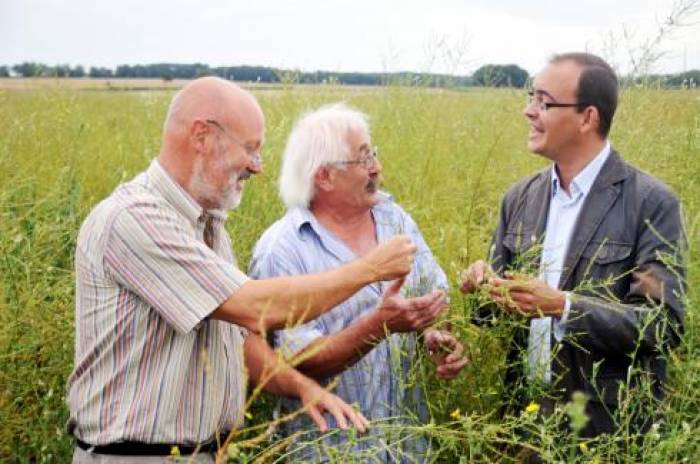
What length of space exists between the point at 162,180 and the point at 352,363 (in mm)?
811

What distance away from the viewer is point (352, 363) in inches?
102

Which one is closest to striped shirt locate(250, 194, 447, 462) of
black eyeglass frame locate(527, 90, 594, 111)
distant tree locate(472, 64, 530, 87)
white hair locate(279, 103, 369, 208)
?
white hair locate(279, 103, 369, 208)

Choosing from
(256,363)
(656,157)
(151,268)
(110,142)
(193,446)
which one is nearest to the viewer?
(151,268)

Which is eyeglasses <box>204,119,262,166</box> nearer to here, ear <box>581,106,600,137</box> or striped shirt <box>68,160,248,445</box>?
striped shirt <box>68,160,248,445</box>

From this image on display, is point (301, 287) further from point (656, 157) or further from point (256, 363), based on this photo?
point (656, 157)

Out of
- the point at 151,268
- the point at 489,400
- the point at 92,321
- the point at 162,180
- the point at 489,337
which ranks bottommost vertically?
the point at 489,400

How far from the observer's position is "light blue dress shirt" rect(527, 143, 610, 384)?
2732 millimetres

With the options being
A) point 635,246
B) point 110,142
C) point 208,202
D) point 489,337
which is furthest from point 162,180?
point 110,142

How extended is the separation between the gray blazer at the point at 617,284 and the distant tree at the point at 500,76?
8.42 feet

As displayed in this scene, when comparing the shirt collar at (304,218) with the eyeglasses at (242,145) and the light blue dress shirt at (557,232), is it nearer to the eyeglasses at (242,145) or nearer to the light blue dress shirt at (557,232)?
the eyeglasses at (242,145)

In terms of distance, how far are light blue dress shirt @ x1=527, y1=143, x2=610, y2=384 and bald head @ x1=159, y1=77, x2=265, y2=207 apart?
1.03 metres

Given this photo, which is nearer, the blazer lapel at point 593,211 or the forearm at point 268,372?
the forearm at point 268,372

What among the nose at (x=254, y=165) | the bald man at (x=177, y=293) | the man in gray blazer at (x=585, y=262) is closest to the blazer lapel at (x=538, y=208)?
the man in gray blazer at (x=585, y=262)

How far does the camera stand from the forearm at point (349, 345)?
8.19 ft
